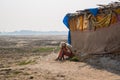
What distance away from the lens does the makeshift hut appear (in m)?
12.6

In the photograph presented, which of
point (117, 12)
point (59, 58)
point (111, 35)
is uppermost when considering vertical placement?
point (117, 12)

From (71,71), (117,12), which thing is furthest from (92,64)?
(117,12)

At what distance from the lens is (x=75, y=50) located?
16156mm

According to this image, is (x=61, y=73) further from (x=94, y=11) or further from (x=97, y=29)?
(x=94, y=11)

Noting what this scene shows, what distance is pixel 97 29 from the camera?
545 inches

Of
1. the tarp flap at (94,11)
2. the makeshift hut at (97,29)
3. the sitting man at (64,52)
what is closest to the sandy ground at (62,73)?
the makeshift hut at (97,29)

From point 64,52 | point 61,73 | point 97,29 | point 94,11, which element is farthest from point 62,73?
point 64,52

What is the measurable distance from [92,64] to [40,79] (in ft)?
10.7

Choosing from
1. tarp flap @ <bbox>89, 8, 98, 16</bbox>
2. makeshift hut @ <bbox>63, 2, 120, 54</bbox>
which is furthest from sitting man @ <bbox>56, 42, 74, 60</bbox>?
tarp flap @ <bbox>89, 8, 98, 16</bbox>

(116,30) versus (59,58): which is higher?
(116,30)

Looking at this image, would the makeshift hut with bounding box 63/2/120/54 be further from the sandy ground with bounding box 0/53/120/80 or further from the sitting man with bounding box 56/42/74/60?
the sandy ground with bounding box 0/53/120/80

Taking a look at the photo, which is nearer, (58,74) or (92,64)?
(58,74)

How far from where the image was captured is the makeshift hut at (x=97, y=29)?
12.6 m

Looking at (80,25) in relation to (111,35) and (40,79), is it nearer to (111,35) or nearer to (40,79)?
(111,35)
